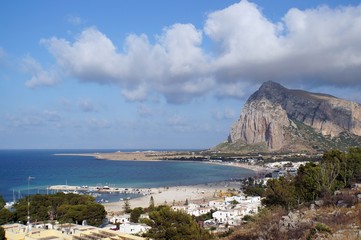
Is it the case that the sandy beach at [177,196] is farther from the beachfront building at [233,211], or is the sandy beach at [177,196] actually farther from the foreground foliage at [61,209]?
the foreground foliage at [61,209]

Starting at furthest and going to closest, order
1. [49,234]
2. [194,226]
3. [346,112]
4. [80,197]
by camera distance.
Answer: [346,112] < [80,197] < [49,234] < [194,226]

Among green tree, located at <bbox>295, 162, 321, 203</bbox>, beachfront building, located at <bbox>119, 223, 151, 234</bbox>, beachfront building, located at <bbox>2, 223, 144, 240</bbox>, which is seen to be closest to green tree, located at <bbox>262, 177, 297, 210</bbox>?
green tree, located at <bbox>295, 162, 321, 203</bbox>

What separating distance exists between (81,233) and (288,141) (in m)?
175

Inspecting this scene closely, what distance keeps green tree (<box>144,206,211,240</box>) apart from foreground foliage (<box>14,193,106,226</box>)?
11526 mm

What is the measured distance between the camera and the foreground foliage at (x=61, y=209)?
29.8m

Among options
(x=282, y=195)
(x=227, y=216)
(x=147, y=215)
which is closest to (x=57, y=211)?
(x=147, y=215)

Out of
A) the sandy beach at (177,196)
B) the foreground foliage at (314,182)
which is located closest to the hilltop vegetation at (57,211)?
the foreground foliage at (314,182)

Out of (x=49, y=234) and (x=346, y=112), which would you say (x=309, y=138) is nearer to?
(x=346, y=112)

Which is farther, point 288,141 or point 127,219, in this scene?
point 288,141

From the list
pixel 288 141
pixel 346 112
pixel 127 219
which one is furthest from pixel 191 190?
pixel 346 112

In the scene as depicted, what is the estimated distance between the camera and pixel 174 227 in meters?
19.3

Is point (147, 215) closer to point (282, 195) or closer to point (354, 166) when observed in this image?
point (282, 195)

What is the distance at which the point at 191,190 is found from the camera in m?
70.9

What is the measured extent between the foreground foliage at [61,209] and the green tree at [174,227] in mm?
11526
